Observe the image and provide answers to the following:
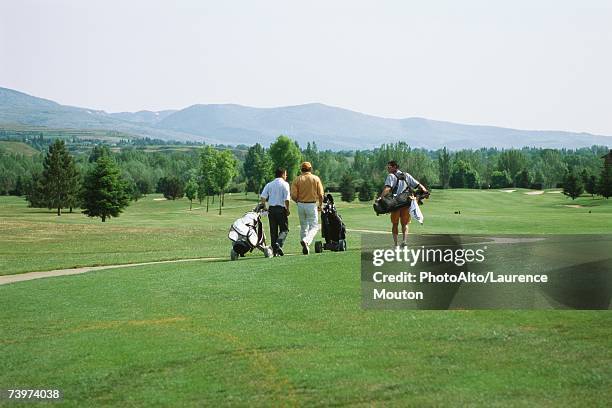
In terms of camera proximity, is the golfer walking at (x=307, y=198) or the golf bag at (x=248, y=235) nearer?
the golfer walking at (x=307, y=198)

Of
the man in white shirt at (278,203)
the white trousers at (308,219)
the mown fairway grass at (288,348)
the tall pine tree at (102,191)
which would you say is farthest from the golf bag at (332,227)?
the tall pine tree at (102,191)

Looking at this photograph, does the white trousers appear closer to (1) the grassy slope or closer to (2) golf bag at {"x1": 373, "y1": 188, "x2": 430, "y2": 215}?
(2) golf bag at {"x1": 373, "y1": 188, "x2": 430, "y2": 215}

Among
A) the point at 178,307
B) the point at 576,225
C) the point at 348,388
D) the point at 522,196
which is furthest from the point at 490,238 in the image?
the point at 522,196

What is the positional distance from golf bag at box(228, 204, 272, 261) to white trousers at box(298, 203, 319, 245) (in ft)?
4.14

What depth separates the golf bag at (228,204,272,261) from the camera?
24844 millimetres

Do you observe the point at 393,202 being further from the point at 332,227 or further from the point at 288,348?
the point at 288,348

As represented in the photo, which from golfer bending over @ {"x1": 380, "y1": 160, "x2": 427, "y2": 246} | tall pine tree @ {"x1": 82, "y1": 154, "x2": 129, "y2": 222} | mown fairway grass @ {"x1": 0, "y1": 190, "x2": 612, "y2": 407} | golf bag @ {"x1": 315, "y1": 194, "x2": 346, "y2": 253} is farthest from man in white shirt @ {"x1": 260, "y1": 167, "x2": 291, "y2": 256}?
tall pine tree @ {"x1": 82, "y1": 154, "x2": 129, "y2": 222}

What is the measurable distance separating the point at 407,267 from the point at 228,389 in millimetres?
7412

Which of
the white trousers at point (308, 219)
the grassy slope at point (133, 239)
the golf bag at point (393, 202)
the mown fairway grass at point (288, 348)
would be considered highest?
the golf bag at point (393, 202)

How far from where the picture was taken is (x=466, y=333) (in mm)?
11242

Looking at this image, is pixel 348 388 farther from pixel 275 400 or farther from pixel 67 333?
pixel 67 333

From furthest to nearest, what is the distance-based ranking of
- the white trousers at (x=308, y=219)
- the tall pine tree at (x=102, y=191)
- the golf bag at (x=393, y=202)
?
the tall pine tree at (x=102, y=191) < the white trousers at (x=308, y=219) < the golf bag at (x=393, y=202)

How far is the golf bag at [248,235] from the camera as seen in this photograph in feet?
81.5

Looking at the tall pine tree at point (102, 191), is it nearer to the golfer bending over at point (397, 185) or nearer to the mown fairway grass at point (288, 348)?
the golfer bending over at point (397, 185)
